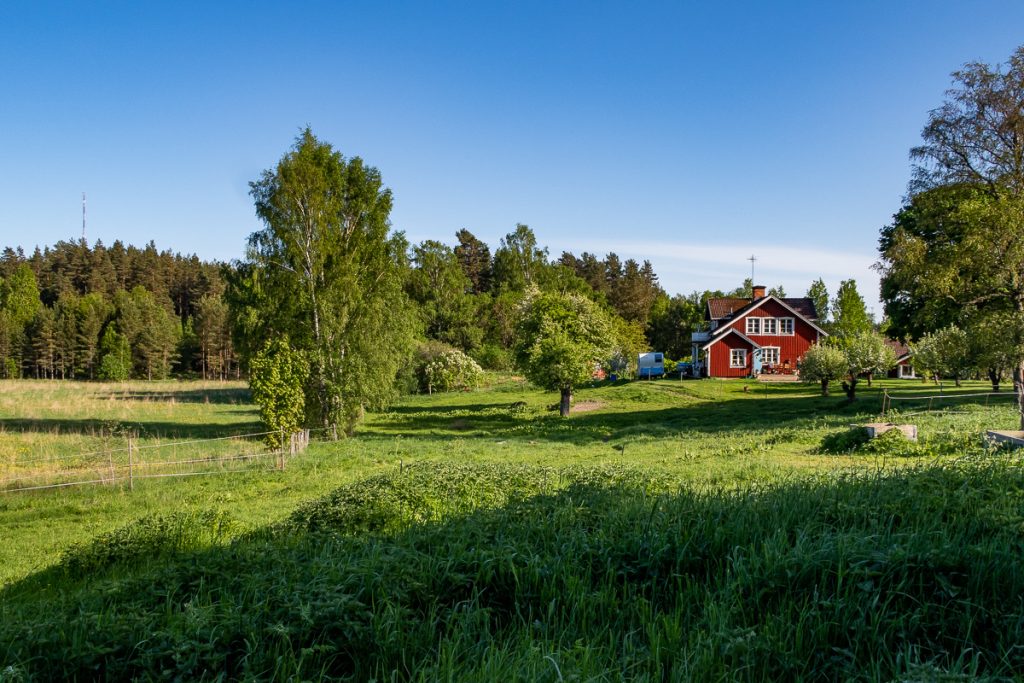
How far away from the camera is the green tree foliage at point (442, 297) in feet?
242

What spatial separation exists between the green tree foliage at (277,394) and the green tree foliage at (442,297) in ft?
153

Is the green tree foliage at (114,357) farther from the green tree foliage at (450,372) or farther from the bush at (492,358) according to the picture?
the green tree foliage at (450,372)

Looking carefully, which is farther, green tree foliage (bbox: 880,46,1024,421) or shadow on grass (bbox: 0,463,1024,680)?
green tree foliage (bbox: 880,46,1024,421)

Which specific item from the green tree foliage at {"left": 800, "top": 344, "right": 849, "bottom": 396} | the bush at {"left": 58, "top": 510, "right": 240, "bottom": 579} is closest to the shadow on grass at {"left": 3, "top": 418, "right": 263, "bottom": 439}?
the bush at {"left": 58, "top": 510, "right": 240, "bottom": 579}

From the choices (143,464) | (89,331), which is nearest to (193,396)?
(89,331)

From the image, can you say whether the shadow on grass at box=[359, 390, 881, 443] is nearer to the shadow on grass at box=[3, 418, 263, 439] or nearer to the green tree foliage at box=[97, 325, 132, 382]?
the shadow on grass at box=[3, 418, 263, 439]

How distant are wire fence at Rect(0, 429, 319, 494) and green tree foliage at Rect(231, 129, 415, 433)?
4.85 meters

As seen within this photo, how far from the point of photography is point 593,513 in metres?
7.04

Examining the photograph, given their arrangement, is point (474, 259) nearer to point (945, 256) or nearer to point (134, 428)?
point (134, 428)

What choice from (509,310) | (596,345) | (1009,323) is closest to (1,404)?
(596,345)

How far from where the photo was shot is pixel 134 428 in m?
31.5

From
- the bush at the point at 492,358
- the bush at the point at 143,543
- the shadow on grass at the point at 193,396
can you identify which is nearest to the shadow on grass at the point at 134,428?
the shadow on grass at the point at 193,396

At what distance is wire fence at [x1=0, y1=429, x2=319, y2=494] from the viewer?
16.4 metres

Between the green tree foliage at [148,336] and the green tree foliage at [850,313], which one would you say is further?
the green tree foliage at [148,336]
